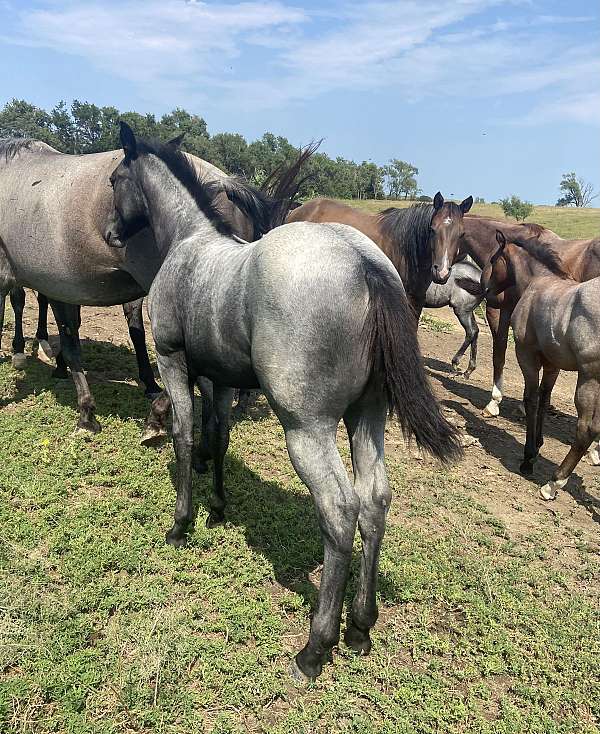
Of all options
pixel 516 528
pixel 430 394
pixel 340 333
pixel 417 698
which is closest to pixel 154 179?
pixel 340 333

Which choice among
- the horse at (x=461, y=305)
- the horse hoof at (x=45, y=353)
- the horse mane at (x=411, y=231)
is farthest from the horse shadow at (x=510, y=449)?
the horse hoof at (x=45, y=353)

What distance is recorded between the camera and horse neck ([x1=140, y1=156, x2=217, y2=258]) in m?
3.75

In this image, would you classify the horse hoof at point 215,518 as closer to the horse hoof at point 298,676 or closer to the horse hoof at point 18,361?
the horse hoof at point 298,676

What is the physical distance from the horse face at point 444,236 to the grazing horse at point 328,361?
3.76 m

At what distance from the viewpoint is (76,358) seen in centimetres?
543

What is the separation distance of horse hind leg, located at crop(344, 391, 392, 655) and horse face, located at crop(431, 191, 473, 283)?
12.7ft

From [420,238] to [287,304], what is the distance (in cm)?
463

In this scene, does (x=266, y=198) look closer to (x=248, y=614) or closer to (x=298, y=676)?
(x=248, y=614)

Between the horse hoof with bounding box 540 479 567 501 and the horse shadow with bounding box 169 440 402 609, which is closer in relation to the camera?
the horse shadow with bounding box 169 440 402 609

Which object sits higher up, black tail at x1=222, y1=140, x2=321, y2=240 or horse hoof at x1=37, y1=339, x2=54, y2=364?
black tail at x1=222, y1=140, x2=321, y2=240

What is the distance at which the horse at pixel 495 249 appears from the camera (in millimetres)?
7367

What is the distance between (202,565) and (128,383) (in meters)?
3.52

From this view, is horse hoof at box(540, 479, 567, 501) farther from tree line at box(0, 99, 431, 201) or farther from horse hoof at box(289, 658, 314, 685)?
tree line at box(0, 99, 431, 201)

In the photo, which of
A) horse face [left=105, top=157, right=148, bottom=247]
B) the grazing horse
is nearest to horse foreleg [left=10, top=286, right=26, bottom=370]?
horse face [left=105, top=157, right=148, bottom=247]
